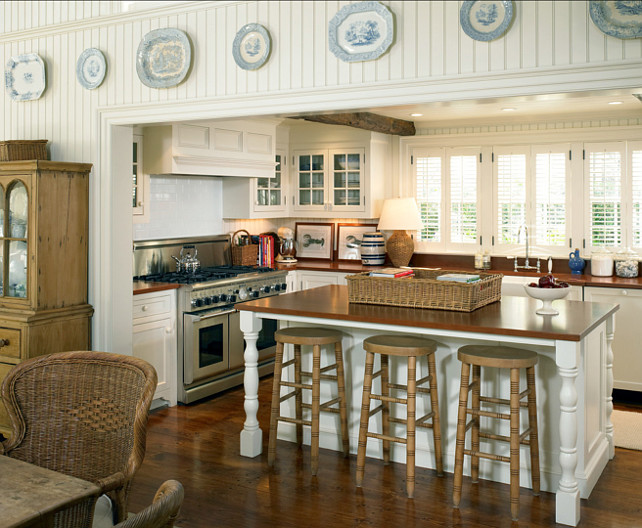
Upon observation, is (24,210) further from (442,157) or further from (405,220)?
(442,157)

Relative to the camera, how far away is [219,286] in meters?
A: 5.61

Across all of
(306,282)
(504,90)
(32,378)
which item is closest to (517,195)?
(306,282)

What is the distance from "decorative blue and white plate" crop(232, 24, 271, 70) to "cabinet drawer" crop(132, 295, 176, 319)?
1.97m

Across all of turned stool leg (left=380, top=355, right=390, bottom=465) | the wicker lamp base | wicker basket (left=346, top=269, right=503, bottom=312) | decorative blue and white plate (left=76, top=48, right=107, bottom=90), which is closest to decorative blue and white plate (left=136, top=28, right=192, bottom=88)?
decorative blue and white plate (left=76, top=48, right=107, bottom=90)

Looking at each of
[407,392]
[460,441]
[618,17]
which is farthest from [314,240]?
[618,17]

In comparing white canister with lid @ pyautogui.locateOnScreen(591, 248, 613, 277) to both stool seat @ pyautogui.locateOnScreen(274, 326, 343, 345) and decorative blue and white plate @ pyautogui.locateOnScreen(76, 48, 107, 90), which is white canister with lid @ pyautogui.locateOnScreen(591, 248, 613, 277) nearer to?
stool seat @ pyautogui.locateOnScreen(274, 326, 343, 345)

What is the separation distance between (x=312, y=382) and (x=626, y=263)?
3378 mm

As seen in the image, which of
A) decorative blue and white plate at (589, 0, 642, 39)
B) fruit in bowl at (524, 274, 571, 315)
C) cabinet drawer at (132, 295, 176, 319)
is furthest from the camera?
cabinet drawer at (132, 295, 176, 319)

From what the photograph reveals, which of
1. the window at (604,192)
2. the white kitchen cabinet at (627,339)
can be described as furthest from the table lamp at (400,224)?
the white kitchen cabinet at (627,339)

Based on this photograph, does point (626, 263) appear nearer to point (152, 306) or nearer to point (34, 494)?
point (152, 306)

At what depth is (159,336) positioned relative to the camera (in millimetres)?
5230

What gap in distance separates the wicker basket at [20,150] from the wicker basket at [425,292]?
214 centimetres

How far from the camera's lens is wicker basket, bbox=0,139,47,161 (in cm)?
433

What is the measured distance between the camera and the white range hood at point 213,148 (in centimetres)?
555
